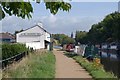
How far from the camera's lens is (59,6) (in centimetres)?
481

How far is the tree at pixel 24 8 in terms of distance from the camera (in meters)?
4.76

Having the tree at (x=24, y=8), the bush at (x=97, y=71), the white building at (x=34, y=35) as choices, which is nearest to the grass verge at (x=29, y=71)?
the bush at (x=97, y=71)

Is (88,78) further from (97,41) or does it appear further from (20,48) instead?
(97,41)

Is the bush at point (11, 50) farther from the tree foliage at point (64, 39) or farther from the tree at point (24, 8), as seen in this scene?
the tree foliage at point (64, 39)

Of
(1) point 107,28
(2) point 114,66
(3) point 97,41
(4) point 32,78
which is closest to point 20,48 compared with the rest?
(2) point 114,66

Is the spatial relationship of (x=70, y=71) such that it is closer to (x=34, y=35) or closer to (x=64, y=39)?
(x=34, y=35)

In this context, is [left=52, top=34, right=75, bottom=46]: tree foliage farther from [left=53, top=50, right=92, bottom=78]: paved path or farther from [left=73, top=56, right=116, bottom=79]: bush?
[left=73, top=56, right=116, bottom=79]: bush

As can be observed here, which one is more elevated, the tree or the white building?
the white building

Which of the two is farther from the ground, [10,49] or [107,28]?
[107,28]

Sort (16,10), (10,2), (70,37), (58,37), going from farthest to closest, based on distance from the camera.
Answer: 1. (58,37)
2. (70,37)
3. (16,10)
4. (10,2)

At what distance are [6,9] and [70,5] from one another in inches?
32.9

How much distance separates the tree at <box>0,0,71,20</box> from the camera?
476 centimetres

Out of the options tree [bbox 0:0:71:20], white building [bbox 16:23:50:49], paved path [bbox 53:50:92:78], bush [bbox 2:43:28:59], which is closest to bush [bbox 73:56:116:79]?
paved path [bbox 53:50:92:78]

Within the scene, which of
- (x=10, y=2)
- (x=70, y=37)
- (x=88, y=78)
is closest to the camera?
(x=10, y=2)
